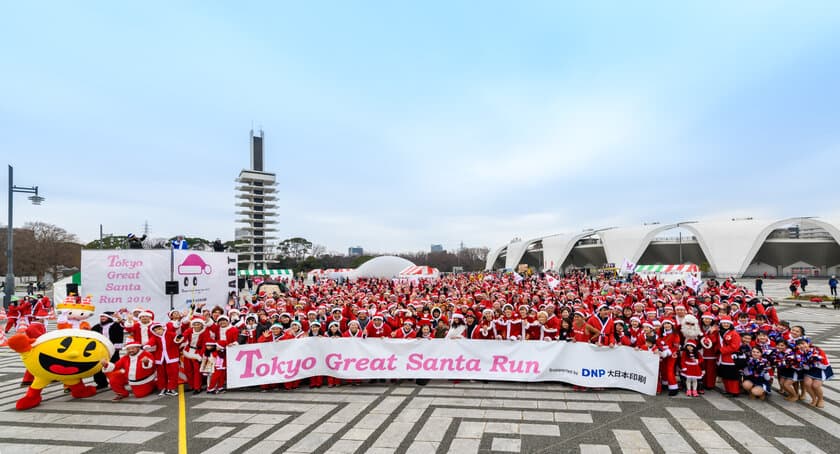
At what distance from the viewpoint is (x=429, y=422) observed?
20.2ft

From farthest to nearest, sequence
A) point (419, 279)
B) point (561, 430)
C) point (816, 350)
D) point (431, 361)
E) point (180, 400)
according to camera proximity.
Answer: point (419, 279) < point (431, 361) < point (180, 400) < point (816, 350) < point (561, 430)

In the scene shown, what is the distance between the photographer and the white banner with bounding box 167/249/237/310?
15.6m

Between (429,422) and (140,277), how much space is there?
1354 cm

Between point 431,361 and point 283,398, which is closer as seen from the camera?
point 283,398

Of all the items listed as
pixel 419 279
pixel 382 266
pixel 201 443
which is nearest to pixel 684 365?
pixel 201 443

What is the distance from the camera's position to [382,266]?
38.8m

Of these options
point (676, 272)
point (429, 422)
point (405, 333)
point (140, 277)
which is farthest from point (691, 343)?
point (676, 272)

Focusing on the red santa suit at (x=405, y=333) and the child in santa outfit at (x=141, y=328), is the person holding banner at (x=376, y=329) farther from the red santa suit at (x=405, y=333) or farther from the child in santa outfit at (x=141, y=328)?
the child in santa outfit at (x=141, y=328)

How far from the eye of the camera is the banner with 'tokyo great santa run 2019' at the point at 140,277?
14484mm

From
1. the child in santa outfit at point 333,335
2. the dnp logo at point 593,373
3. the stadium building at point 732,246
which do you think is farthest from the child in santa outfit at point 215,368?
the stadium building at point 732,246

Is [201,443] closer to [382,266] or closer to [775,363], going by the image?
[775,363]

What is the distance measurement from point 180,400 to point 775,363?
34.4 feet

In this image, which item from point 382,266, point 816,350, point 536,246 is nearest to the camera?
point 816,350

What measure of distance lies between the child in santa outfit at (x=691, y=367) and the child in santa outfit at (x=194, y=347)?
8.95 m
